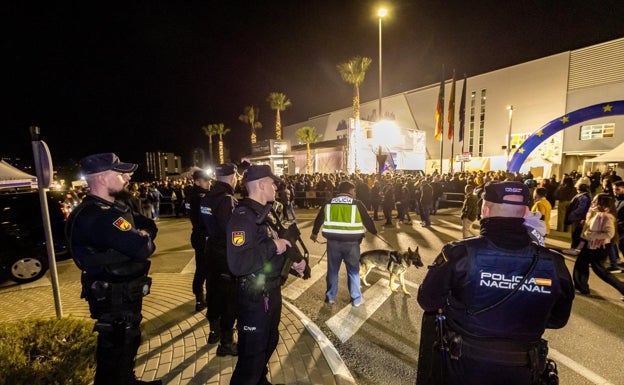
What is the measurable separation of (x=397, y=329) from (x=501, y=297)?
2.62 metres

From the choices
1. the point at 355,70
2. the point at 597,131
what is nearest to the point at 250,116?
the point at 355,70

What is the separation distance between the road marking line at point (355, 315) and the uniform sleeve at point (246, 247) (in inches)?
86.4

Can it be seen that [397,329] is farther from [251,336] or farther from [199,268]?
[199,268]

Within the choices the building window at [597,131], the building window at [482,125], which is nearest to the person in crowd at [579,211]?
the building window at [597,131]

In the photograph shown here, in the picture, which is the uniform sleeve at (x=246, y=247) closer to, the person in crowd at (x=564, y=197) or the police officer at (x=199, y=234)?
the police officer at (x=199, y=234)

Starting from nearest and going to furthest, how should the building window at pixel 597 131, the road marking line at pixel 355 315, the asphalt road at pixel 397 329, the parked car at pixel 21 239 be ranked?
1. the asphalt road at pixel 397 329
2. the road marking line at pixel 355 315
3. the parked car at pixel 21 239
4. the building window at pixel 597 131

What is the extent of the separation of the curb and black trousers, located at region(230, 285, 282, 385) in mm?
960

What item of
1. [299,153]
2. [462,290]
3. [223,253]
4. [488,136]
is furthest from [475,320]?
[488,136]

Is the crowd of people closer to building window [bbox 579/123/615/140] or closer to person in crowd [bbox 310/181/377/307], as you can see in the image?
person in crowd [bbox 310/181/377/307]

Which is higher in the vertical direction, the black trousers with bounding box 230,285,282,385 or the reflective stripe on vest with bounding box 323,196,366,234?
the reflective stripe on vest with bounding box 323,196,366,234

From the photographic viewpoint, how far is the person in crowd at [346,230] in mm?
4574

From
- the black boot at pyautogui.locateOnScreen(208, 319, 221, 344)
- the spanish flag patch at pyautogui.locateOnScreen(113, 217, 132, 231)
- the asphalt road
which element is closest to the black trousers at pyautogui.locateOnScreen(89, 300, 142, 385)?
the spanish flag patch at pyautogui.locateOnScreen(113, 217, 132, 231)

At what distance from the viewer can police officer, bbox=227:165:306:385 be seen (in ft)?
7.73

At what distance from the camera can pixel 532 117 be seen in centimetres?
3331
